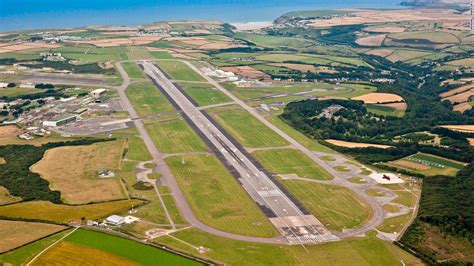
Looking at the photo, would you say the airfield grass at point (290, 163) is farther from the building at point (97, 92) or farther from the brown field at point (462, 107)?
the building at point (97, 92)

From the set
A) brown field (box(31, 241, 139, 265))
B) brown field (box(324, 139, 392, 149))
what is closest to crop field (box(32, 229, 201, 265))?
brown field (box(31, 241, 139, 265))

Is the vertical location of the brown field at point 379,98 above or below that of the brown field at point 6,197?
below

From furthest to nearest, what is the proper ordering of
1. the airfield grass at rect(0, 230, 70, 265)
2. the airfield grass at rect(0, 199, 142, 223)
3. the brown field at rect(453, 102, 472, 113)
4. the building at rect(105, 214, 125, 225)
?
the brown field at rect(453, 102, 472, 113)
the airfield grass at rect(0, 199, 142, 223)
the building at rect(105, 214, 125, 225)
the airfield grass at rect(0, 230, 70, 265)

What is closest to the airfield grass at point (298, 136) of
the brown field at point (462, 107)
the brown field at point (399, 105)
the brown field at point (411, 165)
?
the brown field at point (411, 165)

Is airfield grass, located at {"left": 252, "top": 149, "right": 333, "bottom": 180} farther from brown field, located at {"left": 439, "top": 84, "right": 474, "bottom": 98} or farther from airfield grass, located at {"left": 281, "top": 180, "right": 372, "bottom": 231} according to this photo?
brown field, located at {"left": 439, "top": 84, "right": 474, "bottom": 98}

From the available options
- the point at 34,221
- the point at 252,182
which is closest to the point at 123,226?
the point at 34,221
